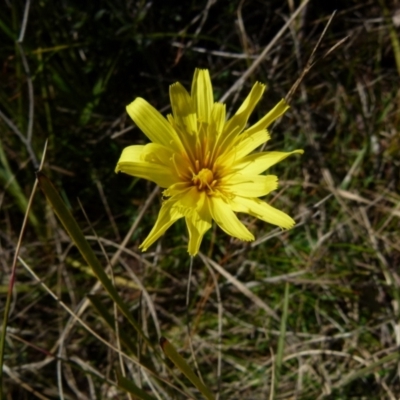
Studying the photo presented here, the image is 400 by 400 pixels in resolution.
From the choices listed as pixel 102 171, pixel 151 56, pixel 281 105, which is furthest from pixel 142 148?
pixel 151 56

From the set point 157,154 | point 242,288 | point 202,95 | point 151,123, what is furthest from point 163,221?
point 242,288

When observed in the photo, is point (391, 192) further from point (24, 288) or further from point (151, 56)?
point (24, 288)

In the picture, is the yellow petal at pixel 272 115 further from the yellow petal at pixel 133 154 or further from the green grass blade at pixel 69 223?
the green grass blade at pixel 69 223

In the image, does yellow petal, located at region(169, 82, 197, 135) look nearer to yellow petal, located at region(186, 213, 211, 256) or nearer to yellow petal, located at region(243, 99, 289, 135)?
yellow petal, located at region(243, 99, 289, 135)

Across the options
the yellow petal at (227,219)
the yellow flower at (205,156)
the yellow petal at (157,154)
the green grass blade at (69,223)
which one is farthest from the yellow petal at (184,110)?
the green grass blade at (69,223)

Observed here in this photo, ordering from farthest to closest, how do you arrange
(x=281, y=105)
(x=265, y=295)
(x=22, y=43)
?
1. (x=265, y=295)
2. (x=22, y=43)
3. (x=281, y=105)

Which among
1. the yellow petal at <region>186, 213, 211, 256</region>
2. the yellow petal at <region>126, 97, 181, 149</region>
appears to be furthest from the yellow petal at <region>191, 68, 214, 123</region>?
the yellow petal at <region>186, 213, 211, 256</region>

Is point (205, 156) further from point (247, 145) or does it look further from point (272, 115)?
point (272, 115)

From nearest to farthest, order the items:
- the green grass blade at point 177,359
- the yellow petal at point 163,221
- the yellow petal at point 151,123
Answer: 1. the green grass blade at point 177,359
2. the yellow petal at point 163,221
3. the yellow petal at point 151,123

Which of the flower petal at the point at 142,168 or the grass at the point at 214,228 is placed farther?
the grass at the point at 214,228
